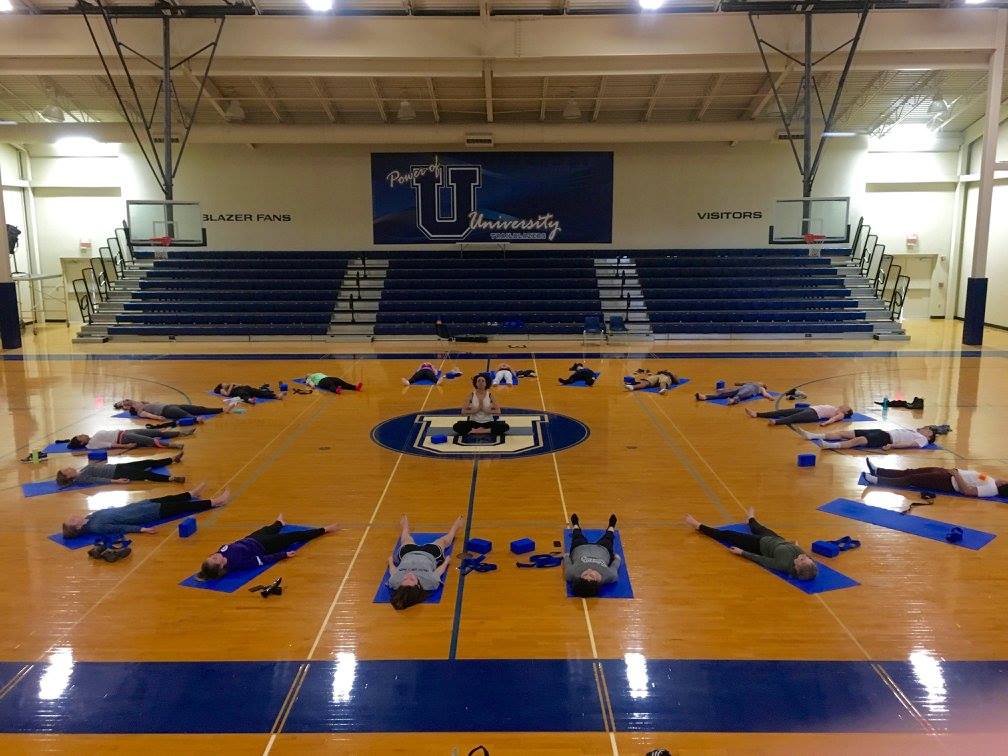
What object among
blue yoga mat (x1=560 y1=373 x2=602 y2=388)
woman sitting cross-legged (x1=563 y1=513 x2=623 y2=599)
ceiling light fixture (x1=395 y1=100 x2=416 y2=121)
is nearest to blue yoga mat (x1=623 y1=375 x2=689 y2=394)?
blue yoga mat (x1=560 y1=373 x2=602 y2=388)

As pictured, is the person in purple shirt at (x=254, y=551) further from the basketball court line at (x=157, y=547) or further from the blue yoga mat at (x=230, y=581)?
the basketball court line at (x=157, y=547)

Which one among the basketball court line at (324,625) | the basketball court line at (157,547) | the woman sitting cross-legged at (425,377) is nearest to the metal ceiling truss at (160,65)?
the woman sitting cross-legged at (425,377)

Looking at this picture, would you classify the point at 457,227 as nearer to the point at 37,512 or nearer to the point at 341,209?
the point at 341,209

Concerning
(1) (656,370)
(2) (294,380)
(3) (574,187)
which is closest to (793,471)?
(1) (656,370)

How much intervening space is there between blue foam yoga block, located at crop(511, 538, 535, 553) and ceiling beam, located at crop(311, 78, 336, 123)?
1687 cm

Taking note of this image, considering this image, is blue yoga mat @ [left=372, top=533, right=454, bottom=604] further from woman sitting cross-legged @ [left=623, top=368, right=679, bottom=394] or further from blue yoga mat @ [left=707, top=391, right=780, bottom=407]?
woman sitting cross-legged @ [left=623, top=368, right=679, bottom=394]

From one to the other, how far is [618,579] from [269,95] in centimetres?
1899

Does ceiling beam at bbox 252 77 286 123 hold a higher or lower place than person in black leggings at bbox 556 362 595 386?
higher

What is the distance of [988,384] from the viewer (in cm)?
1350

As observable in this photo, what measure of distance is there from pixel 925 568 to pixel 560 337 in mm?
14145

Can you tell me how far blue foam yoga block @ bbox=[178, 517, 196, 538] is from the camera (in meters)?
6.80

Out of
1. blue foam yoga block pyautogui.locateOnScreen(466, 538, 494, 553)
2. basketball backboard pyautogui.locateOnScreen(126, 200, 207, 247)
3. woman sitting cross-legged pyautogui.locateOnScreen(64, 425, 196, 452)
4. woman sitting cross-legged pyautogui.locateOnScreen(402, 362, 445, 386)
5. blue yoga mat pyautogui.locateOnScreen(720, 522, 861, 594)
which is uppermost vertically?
basketball backboard pyautogui.locateOnScreen(126, 200, 207, 247)

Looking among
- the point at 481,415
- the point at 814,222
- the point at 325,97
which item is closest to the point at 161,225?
the point at 325,97

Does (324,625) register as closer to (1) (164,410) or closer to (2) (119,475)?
(2) (119,475)
